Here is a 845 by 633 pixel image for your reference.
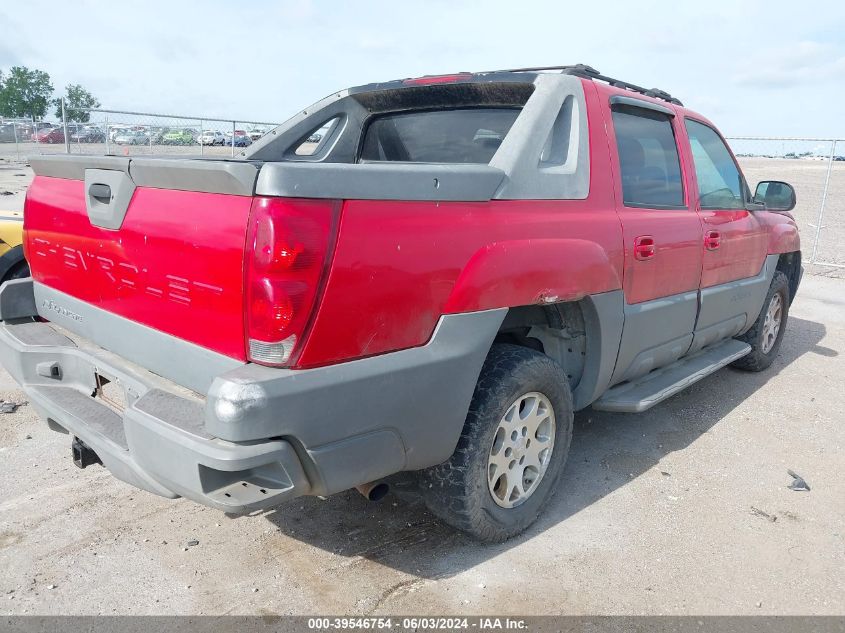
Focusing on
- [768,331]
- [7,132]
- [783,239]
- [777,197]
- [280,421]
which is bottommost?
[768,331]

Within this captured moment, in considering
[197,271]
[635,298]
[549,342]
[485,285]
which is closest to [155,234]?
[197,271]

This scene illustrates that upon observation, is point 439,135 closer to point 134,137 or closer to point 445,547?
point 445,547

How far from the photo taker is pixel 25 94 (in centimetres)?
6306

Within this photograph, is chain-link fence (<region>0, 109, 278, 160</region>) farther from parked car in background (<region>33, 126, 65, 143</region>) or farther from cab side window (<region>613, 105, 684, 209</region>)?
cab side window (<region>613, 105, 684, 209</region>)

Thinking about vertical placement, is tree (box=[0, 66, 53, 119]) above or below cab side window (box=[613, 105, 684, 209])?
above

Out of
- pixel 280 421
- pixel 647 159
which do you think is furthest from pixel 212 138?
pixel 280 421

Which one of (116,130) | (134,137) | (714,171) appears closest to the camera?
(714,171)

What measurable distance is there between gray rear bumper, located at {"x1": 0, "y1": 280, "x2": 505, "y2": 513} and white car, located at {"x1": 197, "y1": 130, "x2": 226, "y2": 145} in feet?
40.7

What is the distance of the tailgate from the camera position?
7.00 feet

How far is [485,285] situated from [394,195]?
55cm

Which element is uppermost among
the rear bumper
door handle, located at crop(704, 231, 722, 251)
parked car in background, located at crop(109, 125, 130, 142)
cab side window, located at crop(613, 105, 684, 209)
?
parked car in background, located at crop(109, 125, 130, 142)

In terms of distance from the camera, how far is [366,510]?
3.24m

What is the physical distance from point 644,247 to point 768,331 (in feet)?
9.29

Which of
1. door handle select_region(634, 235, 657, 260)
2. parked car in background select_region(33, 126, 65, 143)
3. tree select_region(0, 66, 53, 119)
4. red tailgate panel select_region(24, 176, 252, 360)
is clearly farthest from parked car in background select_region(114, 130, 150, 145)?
tree select_region(0, 66, 53, 119)
